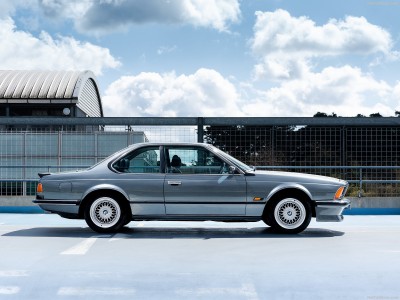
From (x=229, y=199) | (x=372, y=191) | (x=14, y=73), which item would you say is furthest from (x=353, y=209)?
(x=14, y=73)

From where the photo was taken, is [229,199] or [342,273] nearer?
[342,273]

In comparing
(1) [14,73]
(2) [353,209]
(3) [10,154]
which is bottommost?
(2) [353,209]

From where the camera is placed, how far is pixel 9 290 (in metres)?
6.02

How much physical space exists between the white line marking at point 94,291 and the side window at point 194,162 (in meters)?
4.90

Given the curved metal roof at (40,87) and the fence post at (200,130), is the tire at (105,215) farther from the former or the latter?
the curved metal roof at (40,87)

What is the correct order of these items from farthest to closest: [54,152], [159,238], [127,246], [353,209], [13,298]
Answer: [54,152] < [353,209] < [159,238] < [127,246] < [13,298]

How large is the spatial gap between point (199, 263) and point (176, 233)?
3.40 m

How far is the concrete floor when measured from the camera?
5.99 meters

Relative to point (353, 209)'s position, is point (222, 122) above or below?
above

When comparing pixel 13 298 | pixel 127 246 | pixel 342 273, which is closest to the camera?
pixel 13 298

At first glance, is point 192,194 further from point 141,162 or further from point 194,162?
point 141,162

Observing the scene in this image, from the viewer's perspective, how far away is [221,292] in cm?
592

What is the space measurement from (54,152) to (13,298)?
12.7m

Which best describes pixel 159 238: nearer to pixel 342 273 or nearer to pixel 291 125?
pixel 342 273
